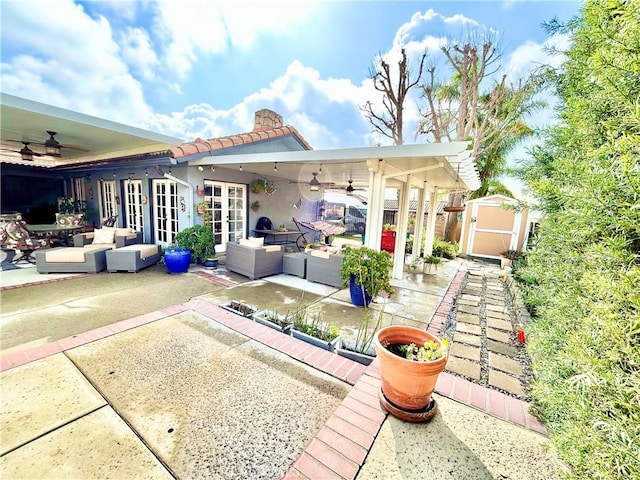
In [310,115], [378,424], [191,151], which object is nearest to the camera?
[378,424]

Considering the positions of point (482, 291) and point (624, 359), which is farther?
point (482, 291)

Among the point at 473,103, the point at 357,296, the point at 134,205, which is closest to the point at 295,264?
the point at 357,296

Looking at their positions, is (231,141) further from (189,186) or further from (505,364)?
(505,364)

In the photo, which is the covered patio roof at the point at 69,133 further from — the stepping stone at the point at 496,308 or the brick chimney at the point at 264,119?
the stepping stone at the point at 496,308

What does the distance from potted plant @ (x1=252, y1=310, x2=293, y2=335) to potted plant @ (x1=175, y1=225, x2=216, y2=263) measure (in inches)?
142

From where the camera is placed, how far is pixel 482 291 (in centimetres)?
564

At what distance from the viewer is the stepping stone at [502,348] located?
3.13 m

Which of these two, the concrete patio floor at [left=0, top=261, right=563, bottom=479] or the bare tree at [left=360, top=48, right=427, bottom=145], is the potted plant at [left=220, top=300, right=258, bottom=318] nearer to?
the concrete patio floor at [left=0, top=261, right=563, bottom=479]

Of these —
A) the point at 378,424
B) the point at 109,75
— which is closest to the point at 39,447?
the point at 378,424

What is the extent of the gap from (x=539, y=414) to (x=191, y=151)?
7.07 m

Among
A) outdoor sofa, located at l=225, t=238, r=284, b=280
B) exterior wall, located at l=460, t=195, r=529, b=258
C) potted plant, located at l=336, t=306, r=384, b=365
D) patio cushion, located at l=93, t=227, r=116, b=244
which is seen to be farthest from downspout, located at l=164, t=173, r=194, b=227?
exterior wall, located at l=460, t=195, r=529, b=258

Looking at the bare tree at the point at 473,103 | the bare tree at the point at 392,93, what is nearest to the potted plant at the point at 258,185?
the bare tree at the point at 392,93

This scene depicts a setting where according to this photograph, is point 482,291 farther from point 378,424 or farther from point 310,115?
point 310,115

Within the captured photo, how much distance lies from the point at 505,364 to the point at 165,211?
26.3ft
